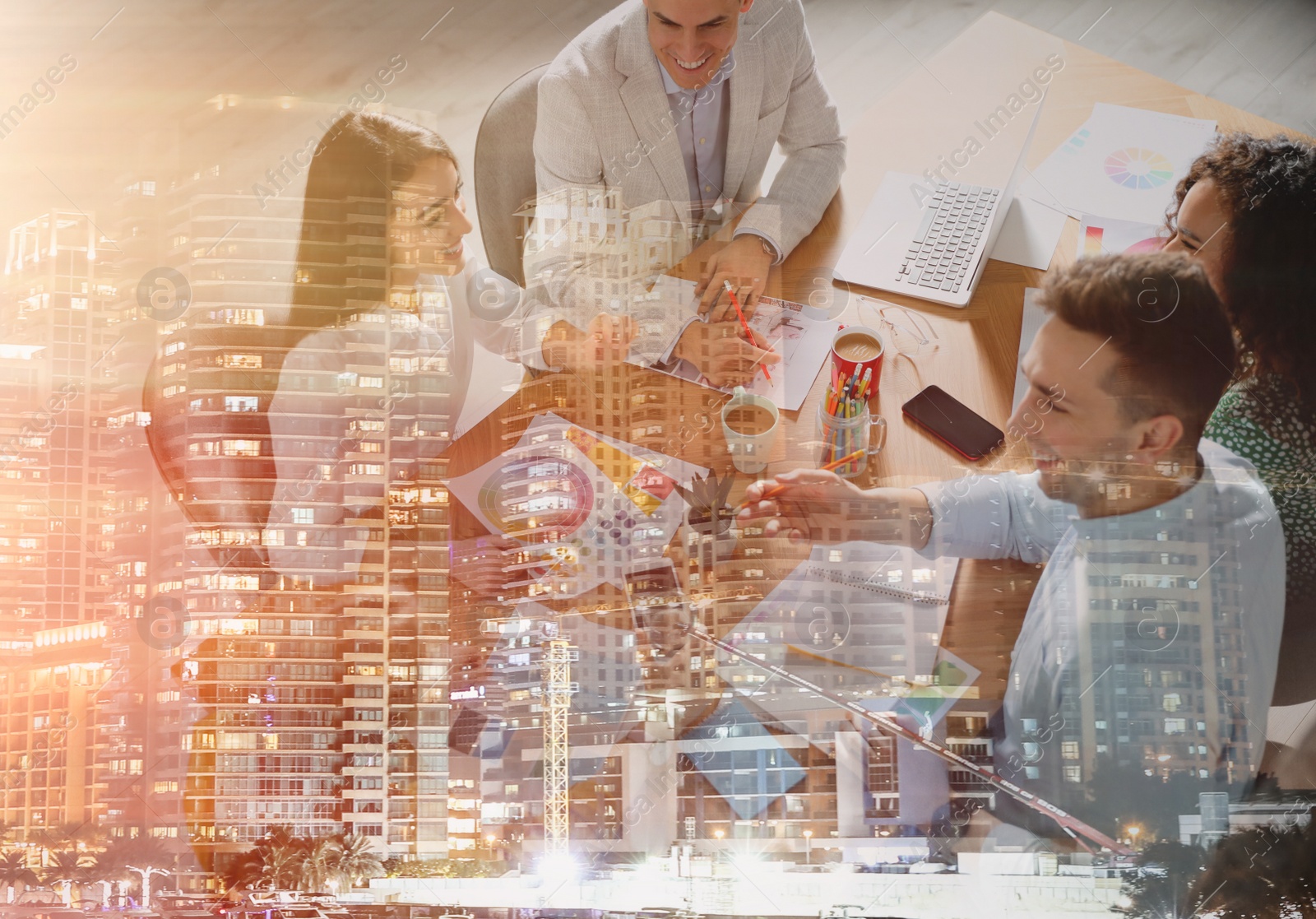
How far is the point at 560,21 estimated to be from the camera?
3.23 metres

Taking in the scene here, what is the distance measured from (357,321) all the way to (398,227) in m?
0.33

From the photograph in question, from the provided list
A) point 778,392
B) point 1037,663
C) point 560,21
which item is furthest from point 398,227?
point 1037,663

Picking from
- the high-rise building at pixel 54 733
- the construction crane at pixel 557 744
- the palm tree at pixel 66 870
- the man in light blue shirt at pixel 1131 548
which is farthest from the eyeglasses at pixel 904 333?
the palm tree at pixel 66 870

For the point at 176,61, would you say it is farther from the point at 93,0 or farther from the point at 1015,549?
the point at 1015,549

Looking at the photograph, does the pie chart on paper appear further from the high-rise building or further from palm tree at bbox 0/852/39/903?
palm tree at bbox 0/852/39/903

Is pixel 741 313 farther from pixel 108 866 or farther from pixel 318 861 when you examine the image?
pixel 108 866

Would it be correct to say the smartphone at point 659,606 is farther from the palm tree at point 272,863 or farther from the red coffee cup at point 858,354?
the palm tree at point 272,863

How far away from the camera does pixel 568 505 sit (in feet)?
8.75

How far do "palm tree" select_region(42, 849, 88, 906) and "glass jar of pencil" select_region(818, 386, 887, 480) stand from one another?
2.44 metres

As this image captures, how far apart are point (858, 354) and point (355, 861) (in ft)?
6.70

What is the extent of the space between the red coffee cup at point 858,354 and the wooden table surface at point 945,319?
47 mm

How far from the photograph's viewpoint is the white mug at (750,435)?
7.39 ft

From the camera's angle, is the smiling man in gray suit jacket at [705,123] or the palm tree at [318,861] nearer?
the smiling man in gray suit jacket at [705,123]

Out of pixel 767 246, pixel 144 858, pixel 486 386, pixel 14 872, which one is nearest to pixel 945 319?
pixel 767 246
